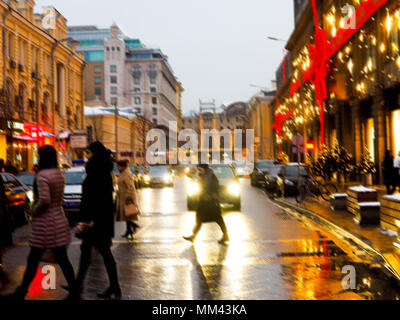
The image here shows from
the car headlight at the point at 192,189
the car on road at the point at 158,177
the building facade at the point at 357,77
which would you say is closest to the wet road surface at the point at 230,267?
the car headlight at the point at 192,189

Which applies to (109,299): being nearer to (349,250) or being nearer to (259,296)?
(259,296)

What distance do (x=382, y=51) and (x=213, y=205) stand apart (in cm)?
1946

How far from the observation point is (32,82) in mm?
46562

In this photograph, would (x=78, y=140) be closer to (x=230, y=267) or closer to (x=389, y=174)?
(x=389, y=174)

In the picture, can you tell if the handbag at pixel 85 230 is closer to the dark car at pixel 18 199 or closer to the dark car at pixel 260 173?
the dark car at pixel 18 199

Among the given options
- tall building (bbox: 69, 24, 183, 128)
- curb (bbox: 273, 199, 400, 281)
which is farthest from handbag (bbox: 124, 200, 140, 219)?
tall building (bbox: 69, 24, 183, 128)

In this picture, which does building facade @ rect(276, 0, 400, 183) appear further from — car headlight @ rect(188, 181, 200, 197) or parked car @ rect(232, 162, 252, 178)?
parked car @ rect(232, 162, 252, 178)

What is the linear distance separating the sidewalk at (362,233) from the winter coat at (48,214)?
15.1 ft

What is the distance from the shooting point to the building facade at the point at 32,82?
39719mm

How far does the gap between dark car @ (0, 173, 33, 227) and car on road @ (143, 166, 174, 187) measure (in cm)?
2433

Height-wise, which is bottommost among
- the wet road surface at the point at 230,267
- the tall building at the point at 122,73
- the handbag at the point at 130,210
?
the wet road surface at the point at 230,267

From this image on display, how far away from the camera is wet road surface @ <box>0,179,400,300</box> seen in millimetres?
7359
